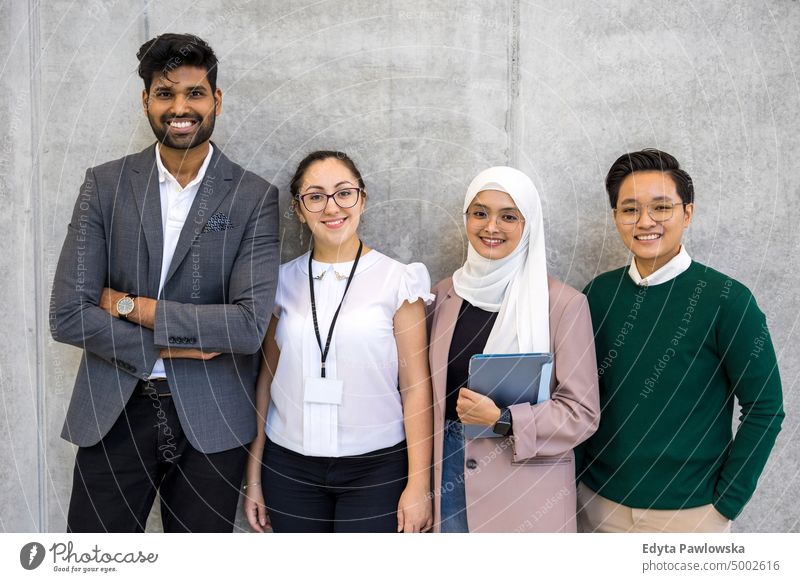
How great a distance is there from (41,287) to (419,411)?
204 centimetres

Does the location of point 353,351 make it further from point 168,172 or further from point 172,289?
point 168,172

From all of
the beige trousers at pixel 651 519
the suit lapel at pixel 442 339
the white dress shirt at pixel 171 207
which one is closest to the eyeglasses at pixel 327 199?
the white dress shirt at pixel 171 207

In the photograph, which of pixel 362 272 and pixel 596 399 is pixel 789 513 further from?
pixel 362 272

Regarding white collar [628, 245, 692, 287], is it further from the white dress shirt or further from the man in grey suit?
the white dress shirt

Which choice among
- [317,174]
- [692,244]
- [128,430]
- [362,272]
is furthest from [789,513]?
[128,430]

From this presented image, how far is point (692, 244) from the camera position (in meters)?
3.19

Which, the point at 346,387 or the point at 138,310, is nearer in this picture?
the point at 138,310

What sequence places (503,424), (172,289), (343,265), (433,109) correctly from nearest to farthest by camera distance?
(503,424)
(172,289)
(343,265)
(433,109)

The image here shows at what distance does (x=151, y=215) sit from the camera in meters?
2.48

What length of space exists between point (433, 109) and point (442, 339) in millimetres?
1191

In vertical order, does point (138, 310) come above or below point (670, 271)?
below


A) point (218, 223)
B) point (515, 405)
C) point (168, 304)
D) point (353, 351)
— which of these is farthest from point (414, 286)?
point (168, 304)

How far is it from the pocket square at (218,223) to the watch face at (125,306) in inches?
15.5

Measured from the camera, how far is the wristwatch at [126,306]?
→ 2412mm
